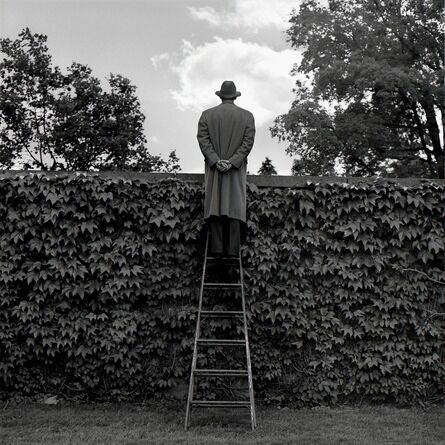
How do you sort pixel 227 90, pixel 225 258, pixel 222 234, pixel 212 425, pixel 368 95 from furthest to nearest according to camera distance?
pixel 368 95 → pixel 225 258 → pixel 227 90 → pixel 222 234 → pixel 212 425

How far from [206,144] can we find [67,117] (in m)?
24.3

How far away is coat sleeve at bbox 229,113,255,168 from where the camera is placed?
6.39 m

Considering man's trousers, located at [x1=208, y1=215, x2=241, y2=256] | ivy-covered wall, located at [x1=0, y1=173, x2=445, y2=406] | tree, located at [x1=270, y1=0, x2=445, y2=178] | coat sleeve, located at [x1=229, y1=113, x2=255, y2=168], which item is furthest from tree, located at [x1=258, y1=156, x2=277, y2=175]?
man's trousers, located at [x1=208, y1=215, x2=241, y2=256]

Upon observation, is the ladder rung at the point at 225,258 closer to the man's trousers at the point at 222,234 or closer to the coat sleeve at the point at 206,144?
the man's trousers at the point at 222,234

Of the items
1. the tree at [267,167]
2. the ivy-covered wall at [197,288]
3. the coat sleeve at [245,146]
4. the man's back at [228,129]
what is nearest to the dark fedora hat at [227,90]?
the man's back at [228,129]

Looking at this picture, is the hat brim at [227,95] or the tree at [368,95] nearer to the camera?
the hat brim at [227,95]

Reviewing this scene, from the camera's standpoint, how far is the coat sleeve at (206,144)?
6402 millimetres

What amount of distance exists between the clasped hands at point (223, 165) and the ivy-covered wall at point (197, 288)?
831 mm

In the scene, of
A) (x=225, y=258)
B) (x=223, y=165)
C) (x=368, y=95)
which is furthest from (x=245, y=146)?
(x=368, y=95)

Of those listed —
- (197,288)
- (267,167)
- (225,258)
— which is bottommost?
(197,288)

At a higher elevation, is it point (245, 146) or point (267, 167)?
point (267, 167)

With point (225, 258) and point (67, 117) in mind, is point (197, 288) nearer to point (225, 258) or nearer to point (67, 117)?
point (225, 258)

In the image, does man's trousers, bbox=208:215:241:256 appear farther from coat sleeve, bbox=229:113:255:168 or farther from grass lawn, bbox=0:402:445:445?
grass lawn, bbox=0:402:445:445

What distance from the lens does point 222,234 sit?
649cm
